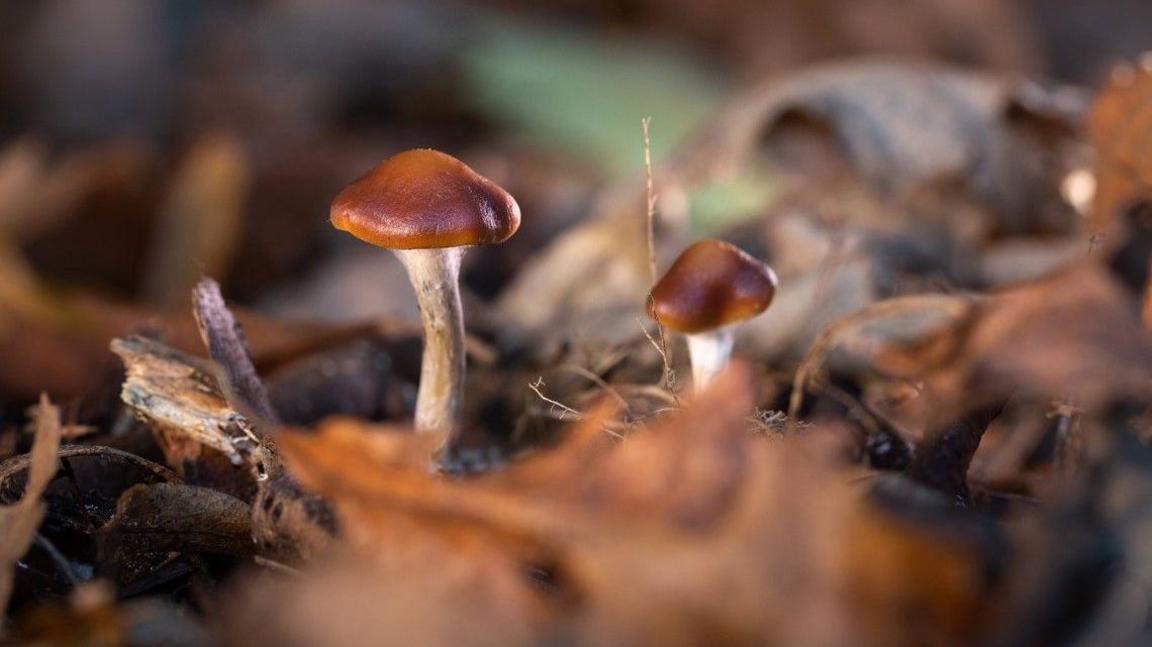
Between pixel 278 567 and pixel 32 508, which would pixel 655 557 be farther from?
pixel 32 508

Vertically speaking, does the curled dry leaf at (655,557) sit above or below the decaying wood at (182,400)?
above

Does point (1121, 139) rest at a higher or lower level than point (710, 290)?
higher

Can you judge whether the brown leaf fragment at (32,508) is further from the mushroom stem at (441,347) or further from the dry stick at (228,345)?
the mushroom stem at (441,347)

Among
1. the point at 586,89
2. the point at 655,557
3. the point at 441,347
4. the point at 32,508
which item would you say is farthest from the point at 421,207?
the point at 586,89

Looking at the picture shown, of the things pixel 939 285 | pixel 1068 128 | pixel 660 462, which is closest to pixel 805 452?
pixel 660 462

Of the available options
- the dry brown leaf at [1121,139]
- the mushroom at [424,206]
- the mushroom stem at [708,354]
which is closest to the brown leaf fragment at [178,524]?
the mushroom at [424,206]

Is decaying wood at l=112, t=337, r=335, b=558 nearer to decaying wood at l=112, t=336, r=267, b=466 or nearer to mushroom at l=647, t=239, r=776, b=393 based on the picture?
decaying wood at l=112, t=336, r=267, b=466
